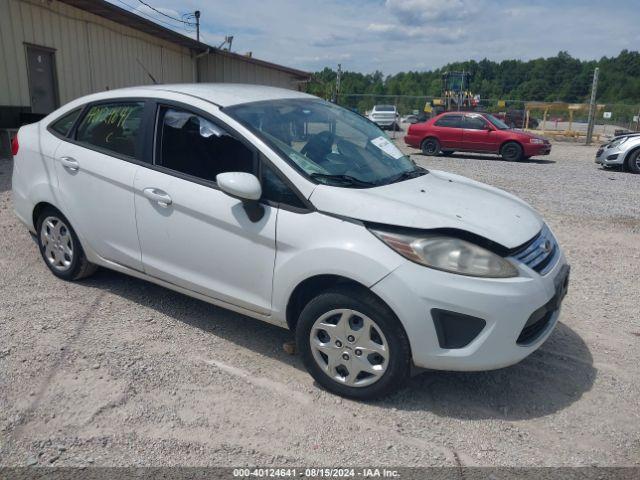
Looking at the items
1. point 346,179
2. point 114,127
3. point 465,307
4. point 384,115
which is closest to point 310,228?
point 346,179

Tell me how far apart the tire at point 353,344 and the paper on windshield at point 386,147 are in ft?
4.81

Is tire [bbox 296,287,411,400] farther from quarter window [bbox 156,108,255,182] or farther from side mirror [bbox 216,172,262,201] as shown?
quarter window [bbox 156,108,255,182]

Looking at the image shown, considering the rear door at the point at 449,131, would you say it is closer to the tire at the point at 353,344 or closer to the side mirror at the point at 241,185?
the side mirror at the point at 241,185

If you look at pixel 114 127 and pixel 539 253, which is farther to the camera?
pixel 114 127

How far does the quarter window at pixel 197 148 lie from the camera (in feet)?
11.1

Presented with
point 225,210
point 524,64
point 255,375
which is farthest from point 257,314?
point 524,64

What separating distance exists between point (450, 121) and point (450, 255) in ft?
51.4

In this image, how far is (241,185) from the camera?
3084 mm

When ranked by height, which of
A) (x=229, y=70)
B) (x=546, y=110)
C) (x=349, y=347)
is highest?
(x=229, y=70)

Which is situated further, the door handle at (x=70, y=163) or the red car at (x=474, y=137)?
the red car at (x=474, y=137)

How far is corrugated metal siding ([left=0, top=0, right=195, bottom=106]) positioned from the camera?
11.3 m

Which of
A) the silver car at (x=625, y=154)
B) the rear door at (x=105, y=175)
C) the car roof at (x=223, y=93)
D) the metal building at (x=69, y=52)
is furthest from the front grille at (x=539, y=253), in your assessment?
the silver car at (x=625, y=154)

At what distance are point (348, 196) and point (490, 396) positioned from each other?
1477 millimetres

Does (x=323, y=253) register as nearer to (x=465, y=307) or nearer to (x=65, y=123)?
(x=465, y=307)
